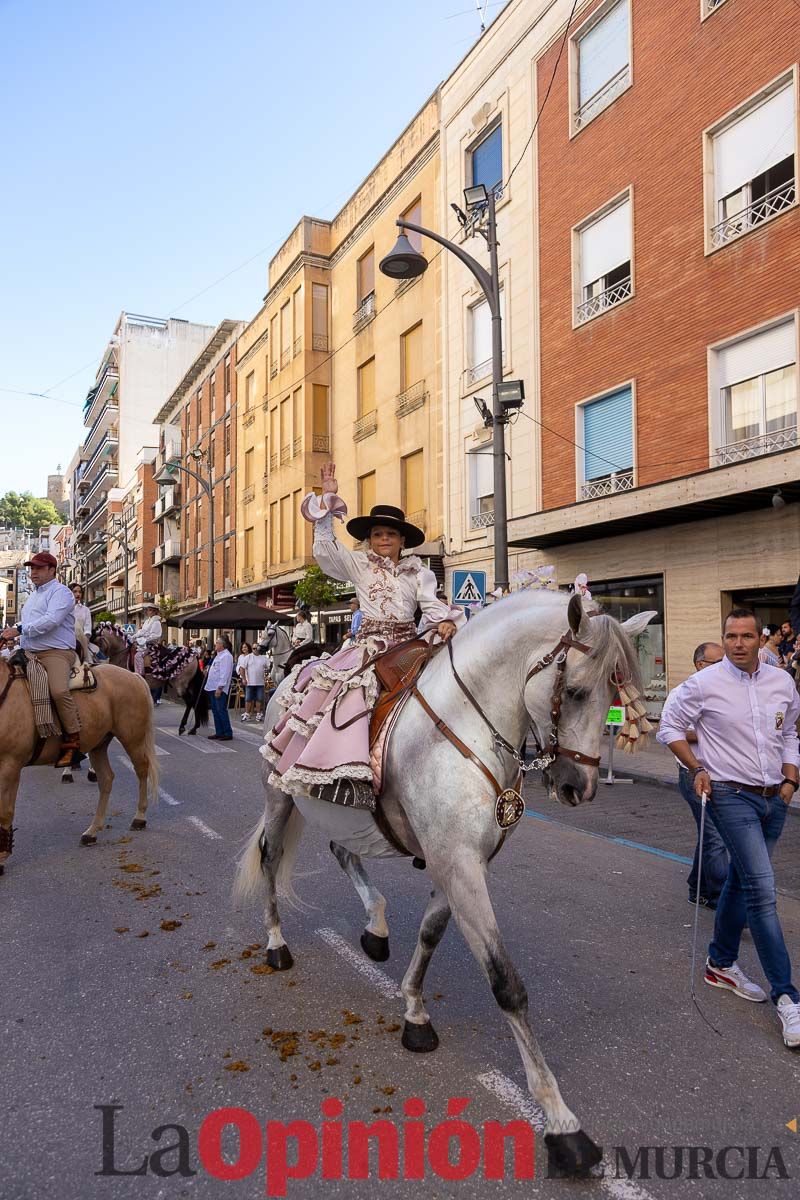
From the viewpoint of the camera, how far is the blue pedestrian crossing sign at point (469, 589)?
12561mm

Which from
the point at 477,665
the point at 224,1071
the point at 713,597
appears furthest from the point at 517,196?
the point at 224,1071

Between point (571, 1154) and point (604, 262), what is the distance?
17.1 metres

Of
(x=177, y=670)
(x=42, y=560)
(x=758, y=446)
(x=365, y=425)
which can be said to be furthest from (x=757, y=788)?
(x=365, y=425)

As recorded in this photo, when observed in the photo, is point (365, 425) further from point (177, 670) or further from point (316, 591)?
point (177, 670)

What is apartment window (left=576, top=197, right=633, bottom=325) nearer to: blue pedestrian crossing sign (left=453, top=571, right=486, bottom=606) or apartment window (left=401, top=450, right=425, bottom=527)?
blue pedestrian crossing sign (left=453, top=571, right=486, bottom=606)

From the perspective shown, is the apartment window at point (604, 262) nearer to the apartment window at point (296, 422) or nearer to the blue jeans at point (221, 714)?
the blue jeans at point (221, 714)

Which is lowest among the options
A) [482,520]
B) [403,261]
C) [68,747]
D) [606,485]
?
[68,747]

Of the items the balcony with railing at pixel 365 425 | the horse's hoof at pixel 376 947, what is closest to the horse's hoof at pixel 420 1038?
the horse's hoof at pixel 376 947

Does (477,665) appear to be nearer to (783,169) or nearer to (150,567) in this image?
(783,169)

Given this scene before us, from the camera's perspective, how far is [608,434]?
16406 mm

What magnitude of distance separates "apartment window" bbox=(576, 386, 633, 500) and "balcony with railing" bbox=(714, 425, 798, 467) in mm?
1976

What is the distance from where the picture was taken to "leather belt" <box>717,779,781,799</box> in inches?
154

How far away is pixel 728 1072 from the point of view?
3.29 metres

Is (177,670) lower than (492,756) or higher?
lower
